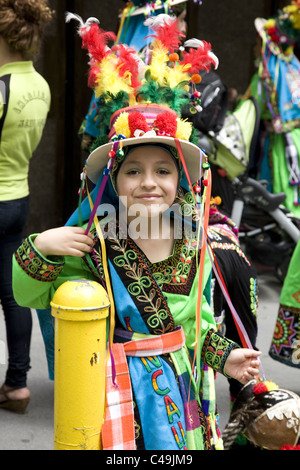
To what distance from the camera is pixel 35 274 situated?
2.07 metres

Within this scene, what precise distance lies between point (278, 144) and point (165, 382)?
4.09 m

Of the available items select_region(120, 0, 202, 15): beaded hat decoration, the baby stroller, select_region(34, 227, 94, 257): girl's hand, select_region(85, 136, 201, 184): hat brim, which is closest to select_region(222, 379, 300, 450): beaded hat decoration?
select_region(34, 227, 94, 257): girl's hand

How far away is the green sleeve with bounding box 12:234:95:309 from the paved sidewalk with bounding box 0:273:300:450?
1436 mm

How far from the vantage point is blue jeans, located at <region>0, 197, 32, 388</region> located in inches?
142

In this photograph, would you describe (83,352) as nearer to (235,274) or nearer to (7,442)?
(235,274)

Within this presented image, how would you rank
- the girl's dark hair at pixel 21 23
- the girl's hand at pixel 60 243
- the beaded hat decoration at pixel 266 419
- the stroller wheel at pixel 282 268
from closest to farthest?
the beaded hat decoration at pixel 266 419
the girl's hand at pixel 60 243
the girl's dark hair at pixel 21 23
the stroller wheel at pixel 282 268

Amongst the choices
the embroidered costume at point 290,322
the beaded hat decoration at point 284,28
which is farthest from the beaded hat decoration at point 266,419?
the beaded hat decoration at point 284,28

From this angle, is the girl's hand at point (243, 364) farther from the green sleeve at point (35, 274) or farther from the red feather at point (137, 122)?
the red feather at point (137, 122)

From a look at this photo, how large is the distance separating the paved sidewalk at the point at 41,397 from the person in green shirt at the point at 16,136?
11 cm

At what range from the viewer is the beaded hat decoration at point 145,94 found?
218 centimetres

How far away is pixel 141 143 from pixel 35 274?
509 millimetres

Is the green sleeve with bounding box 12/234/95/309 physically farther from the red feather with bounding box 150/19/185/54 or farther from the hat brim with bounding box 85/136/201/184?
the red feather with bounding box 150/19/185/54

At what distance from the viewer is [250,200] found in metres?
5.69

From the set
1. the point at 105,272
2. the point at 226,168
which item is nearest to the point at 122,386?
the point at 105,272
